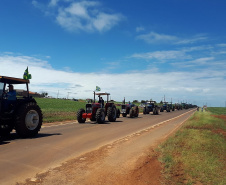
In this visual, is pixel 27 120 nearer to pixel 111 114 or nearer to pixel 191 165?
pixel 191 165

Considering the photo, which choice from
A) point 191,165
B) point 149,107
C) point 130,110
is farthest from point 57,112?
point 191,165

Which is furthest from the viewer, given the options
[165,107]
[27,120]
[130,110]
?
[165,107]

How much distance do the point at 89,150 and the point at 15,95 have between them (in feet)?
13.0

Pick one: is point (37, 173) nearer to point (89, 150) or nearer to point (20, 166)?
point (20, 166)

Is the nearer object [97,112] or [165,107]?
[97,112]

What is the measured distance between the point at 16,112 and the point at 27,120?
549 millimetres

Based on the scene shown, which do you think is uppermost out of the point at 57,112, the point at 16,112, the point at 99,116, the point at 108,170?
the point at 16,112

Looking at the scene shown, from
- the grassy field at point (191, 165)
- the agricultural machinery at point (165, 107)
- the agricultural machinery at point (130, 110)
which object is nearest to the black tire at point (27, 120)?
the grassy field at point (191, 165)

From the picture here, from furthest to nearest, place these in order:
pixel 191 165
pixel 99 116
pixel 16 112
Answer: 1. pixel 99 116
2. pixel 16 112
3. pixel 191 165

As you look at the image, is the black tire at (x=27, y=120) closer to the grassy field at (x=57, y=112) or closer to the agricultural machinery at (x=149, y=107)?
the grassy field at (x=57, y=112)

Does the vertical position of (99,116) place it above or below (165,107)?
below

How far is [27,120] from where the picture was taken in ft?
26.9

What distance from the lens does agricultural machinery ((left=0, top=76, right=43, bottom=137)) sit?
774cm

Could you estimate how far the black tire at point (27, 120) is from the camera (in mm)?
7797
